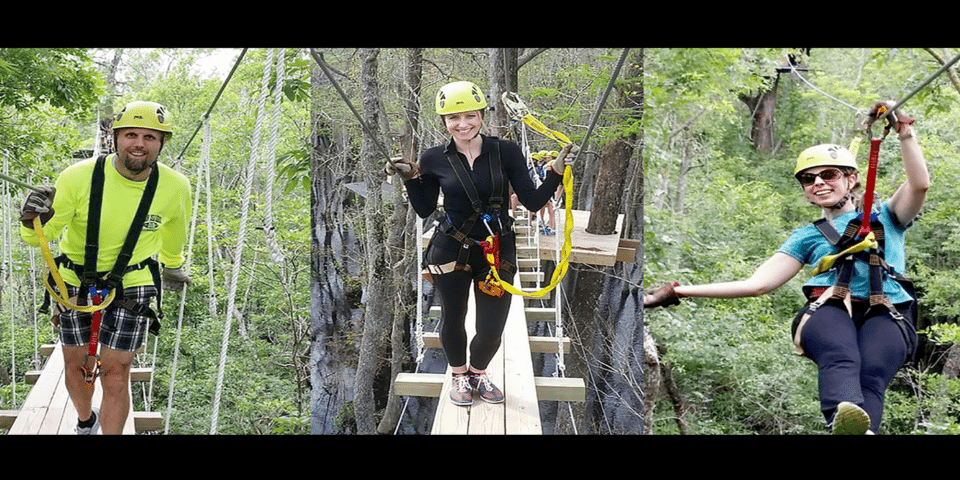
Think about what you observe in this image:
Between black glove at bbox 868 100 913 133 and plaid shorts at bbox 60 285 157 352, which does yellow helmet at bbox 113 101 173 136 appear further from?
black glove at bbox 868 100 913 133

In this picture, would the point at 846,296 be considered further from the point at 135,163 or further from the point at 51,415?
the point at 51,415

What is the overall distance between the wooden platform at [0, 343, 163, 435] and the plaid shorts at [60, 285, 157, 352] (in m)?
0.36

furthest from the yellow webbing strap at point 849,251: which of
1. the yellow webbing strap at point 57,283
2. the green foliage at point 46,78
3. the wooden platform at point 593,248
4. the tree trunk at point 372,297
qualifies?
the green foliage at point 46,78

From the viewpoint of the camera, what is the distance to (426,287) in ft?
25.8

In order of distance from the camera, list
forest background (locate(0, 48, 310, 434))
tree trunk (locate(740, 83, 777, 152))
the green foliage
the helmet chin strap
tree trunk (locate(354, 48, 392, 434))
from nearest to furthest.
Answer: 1. the helmet chin strap
2. the green foliage
3. tree trunk (locate(354, 48, 392, 434))
4. forest background (locate(0, 48, 310, 434))
5. tree trunk (locate(740, 83, 777, 152))

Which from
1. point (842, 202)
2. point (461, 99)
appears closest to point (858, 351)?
point (842, 202)

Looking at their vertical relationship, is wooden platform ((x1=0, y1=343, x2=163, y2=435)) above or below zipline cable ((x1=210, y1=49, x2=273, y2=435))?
below

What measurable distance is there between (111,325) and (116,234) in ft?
0.88

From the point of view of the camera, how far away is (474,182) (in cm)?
219

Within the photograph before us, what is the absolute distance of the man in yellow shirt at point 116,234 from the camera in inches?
76.3

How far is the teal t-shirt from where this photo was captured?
6.15ft

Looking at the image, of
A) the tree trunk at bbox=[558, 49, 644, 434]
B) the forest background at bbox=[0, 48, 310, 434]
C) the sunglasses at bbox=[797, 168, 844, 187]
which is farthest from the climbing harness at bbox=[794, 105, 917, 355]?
the forest background at bbox=[0, 48, 310, 434]

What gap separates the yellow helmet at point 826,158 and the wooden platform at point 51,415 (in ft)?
7.41
